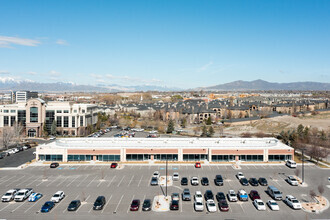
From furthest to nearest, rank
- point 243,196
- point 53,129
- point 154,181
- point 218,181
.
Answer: point 53,129
point 154,181
point 218,181
point 243,196

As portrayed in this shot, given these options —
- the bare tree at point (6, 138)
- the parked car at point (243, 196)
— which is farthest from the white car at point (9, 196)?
the bare tree at point (6, 138)

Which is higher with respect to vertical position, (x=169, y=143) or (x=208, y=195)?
(x=169, y=143)

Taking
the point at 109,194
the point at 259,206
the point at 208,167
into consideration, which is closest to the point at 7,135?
Result: the point at 109,194

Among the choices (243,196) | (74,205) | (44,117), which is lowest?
(74,205)

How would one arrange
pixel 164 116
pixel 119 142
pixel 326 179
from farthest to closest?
pixel 164 116 < pixel 119 142 < pixel 326 179

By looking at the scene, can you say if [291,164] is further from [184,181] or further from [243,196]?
[184,181]

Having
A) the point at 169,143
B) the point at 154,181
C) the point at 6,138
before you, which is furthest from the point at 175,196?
the point at 6,138

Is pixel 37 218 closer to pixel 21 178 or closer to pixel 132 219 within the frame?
pixel 132 219

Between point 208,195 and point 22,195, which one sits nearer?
point 22,195
